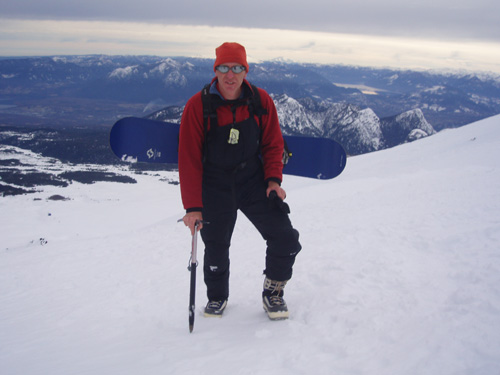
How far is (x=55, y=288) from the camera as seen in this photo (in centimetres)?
773

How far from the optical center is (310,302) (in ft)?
15.6

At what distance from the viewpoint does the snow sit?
346 cm

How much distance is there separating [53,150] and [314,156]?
18573 cm

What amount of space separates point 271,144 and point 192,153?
993mm

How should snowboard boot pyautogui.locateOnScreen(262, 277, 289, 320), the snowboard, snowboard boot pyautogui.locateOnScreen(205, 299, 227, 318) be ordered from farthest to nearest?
1. the snowboard
2. snowboard boot pyautogui.locateOnScreen(205, 299, 227, 318)
3. snowboard boot pyautogui.locateOnScreen(262, 277, 289, 320)

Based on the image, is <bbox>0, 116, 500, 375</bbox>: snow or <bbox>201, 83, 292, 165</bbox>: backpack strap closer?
<bbox>0, 116, 500, 375</bbox>: snow

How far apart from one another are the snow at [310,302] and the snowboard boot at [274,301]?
13cm

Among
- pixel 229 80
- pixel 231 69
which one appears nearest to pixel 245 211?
pixel 229 80

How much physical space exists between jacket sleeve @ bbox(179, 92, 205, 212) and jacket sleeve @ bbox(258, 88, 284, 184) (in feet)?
2.61

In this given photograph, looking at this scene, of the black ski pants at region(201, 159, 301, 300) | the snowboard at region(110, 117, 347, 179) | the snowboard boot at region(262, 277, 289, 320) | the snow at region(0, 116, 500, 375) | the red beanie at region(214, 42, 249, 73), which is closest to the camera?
the snow at region(0, 116, 500, 375)

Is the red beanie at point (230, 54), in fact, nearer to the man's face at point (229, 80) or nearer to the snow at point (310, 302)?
the man's face at point (229, 80)

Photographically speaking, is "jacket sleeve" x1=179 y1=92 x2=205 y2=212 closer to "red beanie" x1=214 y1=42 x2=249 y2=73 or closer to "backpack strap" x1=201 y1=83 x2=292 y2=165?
"backpack strap" x1=201 y1=83 x2=292 y2=165

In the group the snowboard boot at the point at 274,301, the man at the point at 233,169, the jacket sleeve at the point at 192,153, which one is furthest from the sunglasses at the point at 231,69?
the snowboard boot at the point at 274,301

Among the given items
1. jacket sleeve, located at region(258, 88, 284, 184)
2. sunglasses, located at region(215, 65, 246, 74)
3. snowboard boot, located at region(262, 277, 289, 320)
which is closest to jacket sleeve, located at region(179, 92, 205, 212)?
sunglasses, located at region(215, 65, 246, 74)
